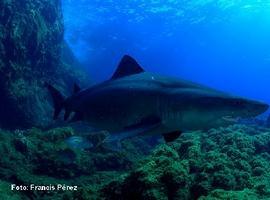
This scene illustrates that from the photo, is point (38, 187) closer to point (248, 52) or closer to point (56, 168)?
point (56, 168)

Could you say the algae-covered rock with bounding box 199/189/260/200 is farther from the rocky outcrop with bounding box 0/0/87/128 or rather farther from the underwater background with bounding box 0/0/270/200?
the rocky outcrop with bounding box 0/0/87/128

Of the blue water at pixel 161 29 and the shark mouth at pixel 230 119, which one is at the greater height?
the blue water at pixel 161 29

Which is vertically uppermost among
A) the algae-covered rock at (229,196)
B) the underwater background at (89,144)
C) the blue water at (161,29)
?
the blue water at (161,29)

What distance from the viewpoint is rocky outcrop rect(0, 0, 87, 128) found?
1761 centimetres

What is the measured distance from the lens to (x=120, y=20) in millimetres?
57812

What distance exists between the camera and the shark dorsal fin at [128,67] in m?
5.05

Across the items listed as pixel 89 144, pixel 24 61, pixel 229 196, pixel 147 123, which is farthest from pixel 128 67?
pixel 24 61

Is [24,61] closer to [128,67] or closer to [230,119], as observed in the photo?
[128,67]

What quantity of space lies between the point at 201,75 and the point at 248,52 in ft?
250

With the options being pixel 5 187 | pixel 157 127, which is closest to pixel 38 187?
pixel 5 187

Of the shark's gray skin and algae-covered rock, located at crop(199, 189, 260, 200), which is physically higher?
the shark's gray skin

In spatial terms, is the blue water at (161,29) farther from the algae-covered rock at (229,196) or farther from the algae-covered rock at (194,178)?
the algae-covered rock at (229,196)

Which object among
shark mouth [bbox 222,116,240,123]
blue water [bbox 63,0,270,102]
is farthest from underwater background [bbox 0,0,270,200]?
shark mouth [bbox 222,116,240,123]

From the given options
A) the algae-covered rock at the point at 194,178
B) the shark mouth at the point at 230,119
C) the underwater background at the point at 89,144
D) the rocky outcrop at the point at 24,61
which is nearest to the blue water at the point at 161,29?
the underwater background at the point at 89,144
